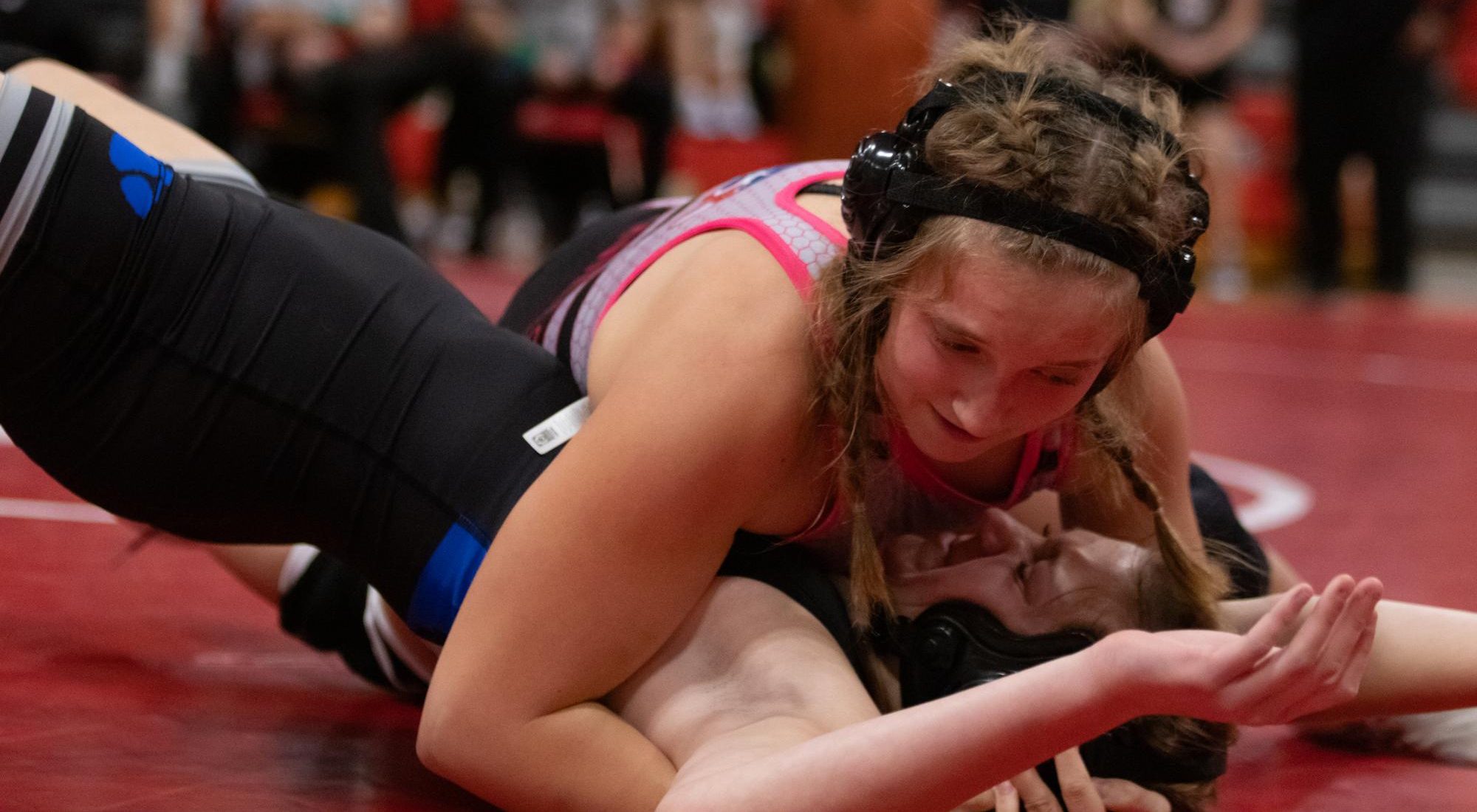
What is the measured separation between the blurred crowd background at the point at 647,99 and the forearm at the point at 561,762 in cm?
454

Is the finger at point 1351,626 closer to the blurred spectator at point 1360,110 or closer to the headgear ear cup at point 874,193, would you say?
the headgear ear cup at point 874,193

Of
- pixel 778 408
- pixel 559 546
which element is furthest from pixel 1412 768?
pixel 559 546

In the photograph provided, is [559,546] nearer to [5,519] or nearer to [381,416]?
[381,416]

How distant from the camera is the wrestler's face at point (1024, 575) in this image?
67.0 inches

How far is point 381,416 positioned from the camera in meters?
1.85

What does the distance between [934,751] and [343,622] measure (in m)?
0.96

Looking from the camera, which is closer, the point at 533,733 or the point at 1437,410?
the point at 533,733

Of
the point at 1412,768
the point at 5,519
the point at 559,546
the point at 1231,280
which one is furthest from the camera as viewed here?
the point at 1231,280

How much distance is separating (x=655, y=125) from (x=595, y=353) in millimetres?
7025

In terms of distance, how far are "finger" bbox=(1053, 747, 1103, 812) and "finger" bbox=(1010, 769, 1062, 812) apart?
0.01 meters

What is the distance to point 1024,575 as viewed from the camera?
5.69ft

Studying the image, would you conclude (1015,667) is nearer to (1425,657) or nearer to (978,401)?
(978,401)

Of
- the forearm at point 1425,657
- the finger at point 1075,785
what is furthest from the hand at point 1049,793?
the forearm at point 1425,657

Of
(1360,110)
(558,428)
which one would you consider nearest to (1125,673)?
(558,428)
